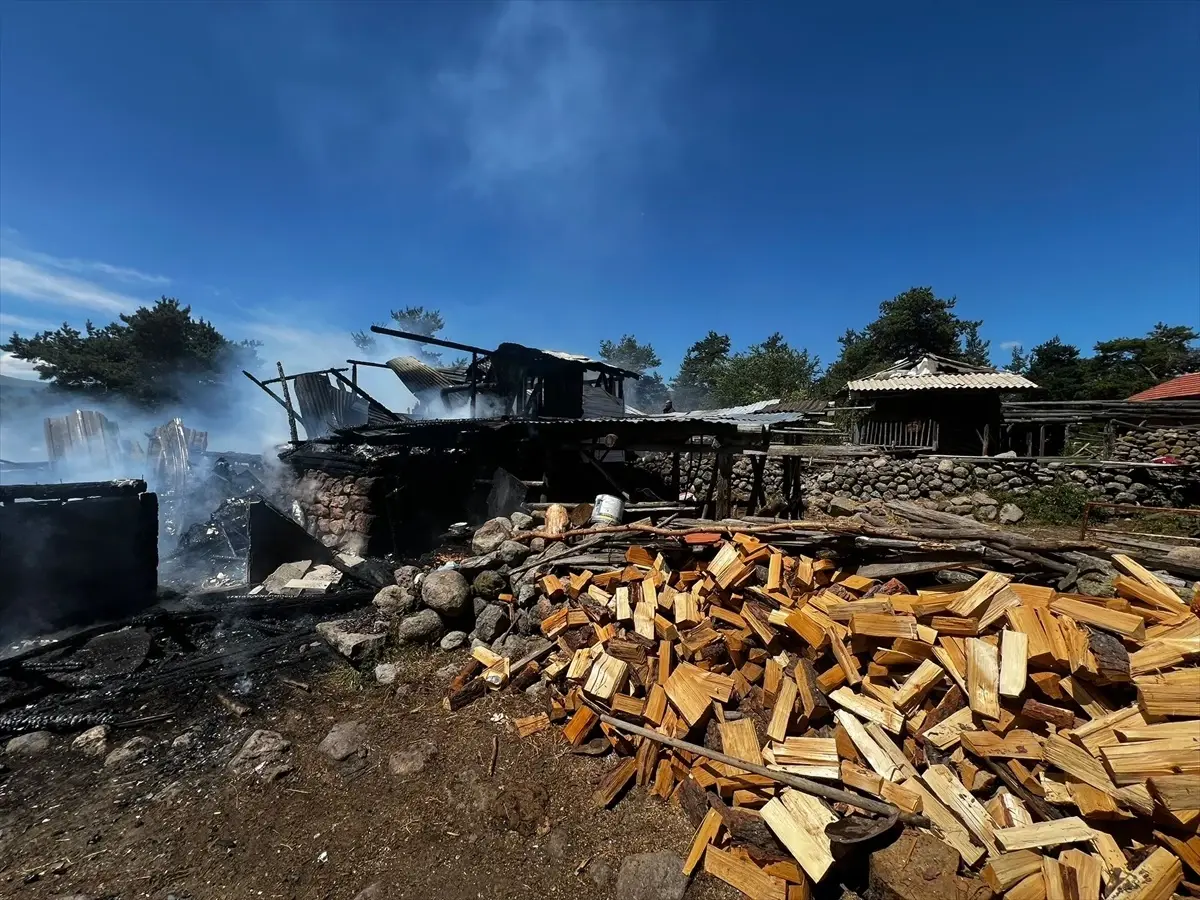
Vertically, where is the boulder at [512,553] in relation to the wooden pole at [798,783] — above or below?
above

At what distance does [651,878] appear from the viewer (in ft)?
10.3

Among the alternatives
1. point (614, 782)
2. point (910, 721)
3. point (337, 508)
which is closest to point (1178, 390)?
point (910, 721)

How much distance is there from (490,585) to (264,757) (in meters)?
2.81

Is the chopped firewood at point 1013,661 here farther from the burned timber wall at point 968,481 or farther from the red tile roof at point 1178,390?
the red tile roof at point 1178,390

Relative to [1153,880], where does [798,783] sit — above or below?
below

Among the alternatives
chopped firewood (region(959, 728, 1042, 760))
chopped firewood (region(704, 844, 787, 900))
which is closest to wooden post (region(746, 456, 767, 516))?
chopped firewood (region(959, 728, 1042, 760))

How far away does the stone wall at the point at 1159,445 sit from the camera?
Result: 557 inches

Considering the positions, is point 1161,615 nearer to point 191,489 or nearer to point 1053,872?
point 1053,872

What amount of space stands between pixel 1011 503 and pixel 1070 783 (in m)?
13.4

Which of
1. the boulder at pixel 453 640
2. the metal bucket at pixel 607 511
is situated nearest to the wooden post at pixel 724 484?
the metal bucket at pixel 607 511

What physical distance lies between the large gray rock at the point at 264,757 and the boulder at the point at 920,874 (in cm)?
457

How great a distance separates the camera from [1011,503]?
13125 millimetres

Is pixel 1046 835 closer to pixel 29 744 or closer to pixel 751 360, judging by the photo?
pixel 29 744

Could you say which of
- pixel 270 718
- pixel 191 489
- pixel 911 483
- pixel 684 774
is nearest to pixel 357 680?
pixel 270 718
